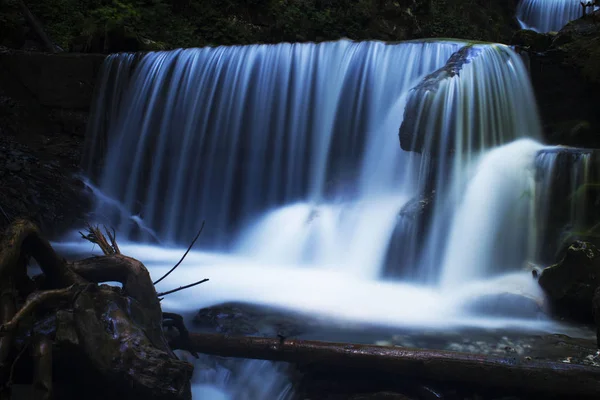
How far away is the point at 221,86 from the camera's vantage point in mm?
9930

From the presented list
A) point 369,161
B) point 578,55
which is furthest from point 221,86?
point 578,55

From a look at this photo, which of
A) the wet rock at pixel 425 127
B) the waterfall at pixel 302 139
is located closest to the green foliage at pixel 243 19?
the waterfall at pixel 302 139

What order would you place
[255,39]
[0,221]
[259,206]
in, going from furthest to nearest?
[255,39], [259,206], [0,221]

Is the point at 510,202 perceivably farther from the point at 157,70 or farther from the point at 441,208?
the point at 157,70

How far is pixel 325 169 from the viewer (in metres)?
8.91

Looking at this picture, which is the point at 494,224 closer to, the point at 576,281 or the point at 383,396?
the point at 576,281

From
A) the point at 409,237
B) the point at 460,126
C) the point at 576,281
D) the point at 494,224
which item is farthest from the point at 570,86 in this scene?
the point at 576,281

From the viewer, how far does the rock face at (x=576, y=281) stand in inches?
199

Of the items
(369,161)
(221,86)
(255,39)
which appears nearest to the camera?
(369,161)

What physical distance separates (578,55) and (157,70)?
A: 278 inches

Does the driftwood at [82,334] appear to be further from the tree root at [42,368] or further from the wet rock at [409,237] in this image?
the wet rock at [409,237]

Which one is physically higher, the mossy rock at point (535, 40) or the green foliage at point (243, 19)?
the green foliage at point (243, 19)

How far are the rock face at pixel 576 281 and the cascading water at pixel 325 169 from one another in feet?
1.26

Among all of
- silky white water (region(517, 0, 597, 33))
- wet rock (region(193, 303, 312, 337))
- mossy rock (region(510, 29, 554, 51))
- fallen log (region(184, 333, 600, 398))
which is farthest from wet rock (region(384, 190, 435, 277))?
silky white water (region(517, 0, 597, 33))
